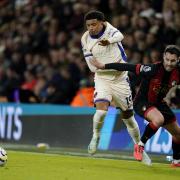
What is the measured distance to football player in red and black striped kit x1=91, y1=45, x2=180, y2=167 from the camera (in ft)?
32.6

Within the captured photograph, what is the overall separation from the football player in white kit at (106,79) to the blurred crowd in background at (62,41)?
2.73 metres

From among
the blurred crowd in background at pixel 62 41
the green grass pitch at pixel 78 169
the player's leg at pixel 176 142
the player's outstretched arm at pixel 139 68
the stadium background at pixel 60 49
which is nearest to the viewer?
the green grass pitch at pixel 78 169

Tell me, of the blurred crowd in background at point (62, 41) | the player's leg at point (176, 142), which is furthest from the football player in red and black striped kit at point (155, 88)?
the blurred crowd in background at point (62, 41)

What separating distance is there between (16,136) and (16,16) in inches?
276

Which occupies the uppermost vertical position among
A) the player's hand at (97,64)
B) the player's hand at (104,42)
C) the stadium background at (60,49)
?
the player's hand at (104,42)

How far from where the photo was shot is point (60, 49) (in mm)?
19156

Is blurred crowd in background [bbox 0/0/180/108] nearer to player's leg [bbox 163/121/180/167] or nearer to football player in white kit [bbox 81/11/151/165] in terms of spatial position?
football player in white kit [bbox 81/11/151/165]

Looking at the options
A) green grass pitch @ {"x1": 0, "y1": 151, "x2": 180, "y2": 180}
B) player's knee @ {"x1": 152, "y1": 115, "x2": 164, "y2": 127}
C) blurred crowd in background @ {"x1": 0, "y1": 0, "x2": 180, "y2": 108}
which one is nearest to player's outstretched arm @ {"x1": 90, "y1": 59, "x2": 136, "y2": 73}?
player's knee @ {"x1": 152, "y1": 115, "x2": 164, "y2": 127}

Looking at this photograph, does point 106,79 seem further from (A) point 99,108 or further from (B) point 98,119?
(B) point 98,119

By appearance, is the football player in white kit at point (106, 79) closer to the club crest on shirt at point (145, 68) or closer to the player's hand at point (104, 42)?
the player's hand at point (104, 42)

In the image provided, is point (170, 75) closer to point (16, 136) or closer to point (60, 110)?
point (60, 110)

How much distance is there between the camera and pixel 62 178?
8508 mm

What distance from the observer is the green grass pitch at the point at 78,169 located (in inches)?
345

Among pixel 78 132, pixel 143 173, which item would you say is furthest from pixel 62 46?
pixel 143 173
